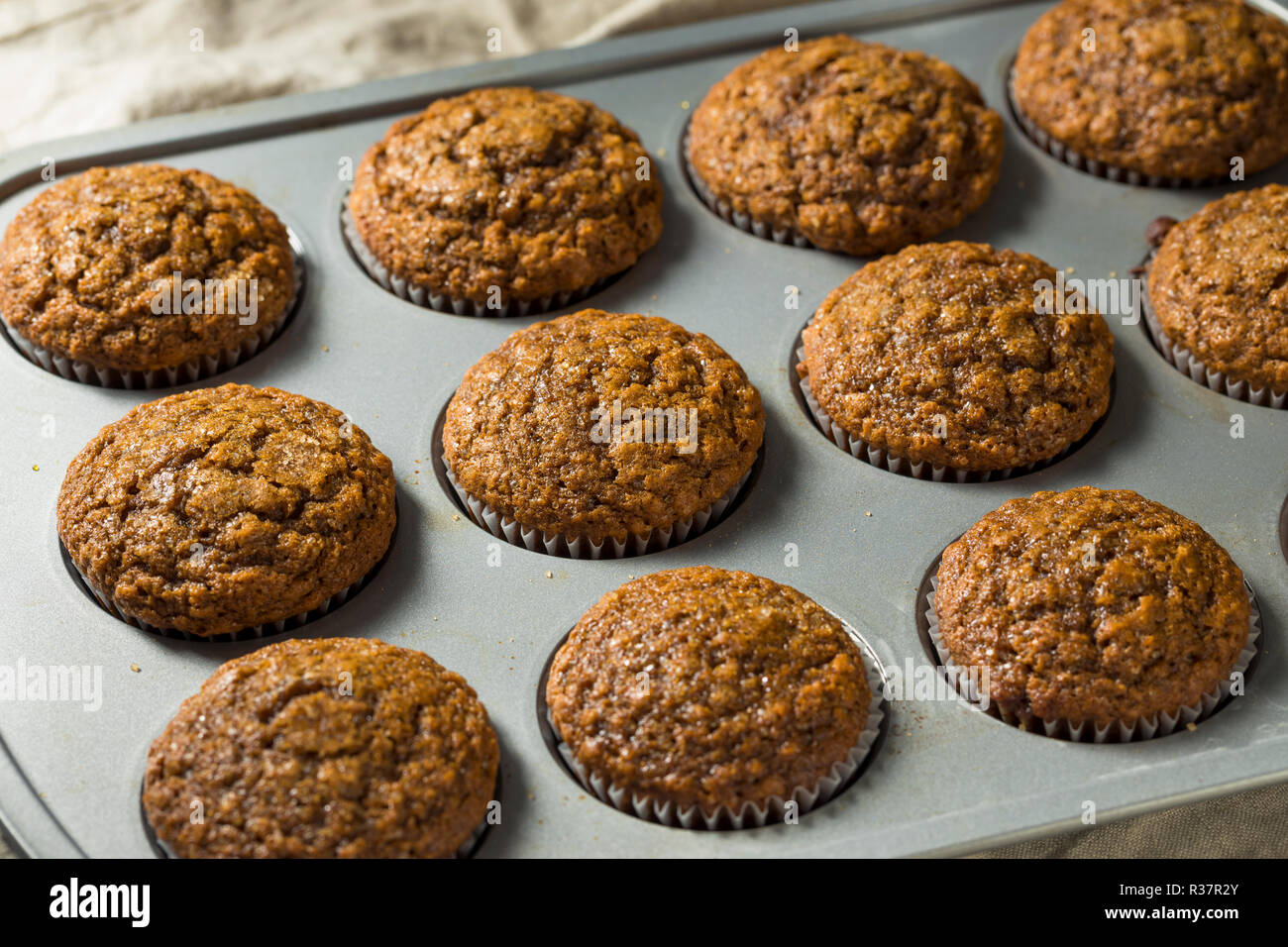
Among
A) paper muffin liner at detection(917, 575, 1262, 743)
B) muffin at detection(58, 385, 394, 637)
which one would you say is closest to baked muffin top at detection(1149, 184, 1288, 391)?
paper muffin liner at detection(917, 575, 1262, 743)

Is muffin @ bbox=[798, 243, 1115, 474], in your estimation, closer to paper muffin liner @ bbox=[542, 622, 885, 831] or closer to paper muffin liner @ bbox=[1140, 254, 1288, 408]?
paper muffin liner @ bbox=[1140, 254, 1288, 408]

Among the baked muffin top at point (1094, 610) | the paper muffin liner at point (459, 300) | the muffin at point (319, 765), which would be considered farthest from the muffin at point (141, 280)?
the baked muffin top at point (1094, 610)

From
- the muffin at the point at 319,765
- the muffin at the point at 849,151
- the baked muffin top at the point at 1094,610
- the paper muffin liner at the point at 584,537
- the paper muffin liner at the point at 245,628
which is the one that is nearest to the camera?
the muffin at the point at 319,765

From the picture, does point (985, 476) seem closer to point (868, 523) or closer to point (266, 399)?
point (868, 523)

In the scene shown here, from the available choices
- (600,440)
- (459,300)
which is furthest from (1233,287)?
(459,300)

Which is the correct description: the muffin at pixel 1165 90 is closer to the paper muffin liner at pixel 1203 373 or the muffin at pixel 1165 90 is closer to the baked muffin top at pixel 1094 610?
the paper muffin liner at pixel 1203 373

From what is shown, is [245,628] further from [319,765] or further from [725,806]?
[725,806]

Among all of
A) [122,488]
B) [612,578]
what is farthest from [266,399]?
[612,578]
